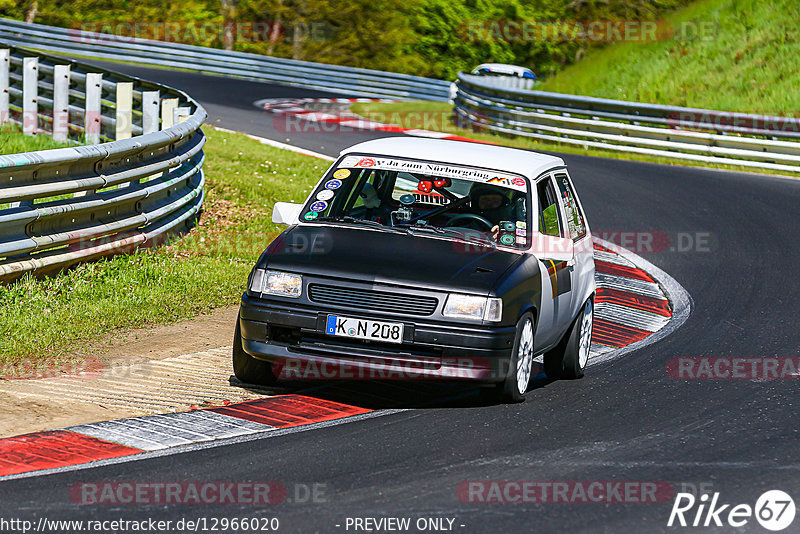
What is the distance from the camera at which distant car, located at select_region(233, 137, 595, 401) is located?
6902 mm

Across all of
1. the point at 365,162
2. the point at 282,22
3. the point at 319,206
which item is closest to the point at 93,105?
the point at 365,162

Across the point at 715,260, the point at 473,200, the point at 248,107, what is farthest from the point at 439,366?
the point at 248,107

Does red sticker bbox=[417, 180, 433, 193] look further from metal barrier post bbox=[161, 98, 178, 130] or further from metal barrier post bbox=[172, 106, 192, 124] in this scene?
metal barrier post bbox=[161, 98, 178, 130]

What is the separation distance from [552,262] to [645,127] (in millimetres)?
15887

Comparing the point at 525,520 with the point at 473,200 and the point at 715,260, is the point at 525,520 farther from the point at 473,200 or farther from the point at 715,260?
the point at 715,260

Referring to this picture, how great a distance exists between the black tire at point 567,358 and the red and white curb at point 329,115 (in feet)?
45.3

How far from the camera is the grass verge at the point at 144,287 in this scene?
8.01m

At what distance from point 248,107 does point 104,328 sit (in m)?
18.9

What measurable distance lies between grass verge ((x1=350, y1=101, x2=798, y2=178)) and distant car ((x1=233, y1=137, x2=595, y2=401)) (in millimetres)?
14472

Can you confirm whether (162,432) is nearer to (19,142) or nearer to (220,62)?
(19,142)

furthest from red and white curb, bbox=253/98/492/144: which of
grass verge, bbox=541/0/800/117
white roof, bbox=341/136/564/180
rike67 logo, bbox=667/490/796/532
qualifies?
rike67 logo, bbox=667/490/796/532

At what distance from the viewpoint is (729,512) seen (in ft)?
17.5

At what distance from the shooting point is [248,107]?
2694 cm

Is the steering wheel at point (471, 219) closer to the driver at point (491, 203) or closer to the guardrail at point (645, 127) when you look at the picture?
the driver at point (491, 203)
